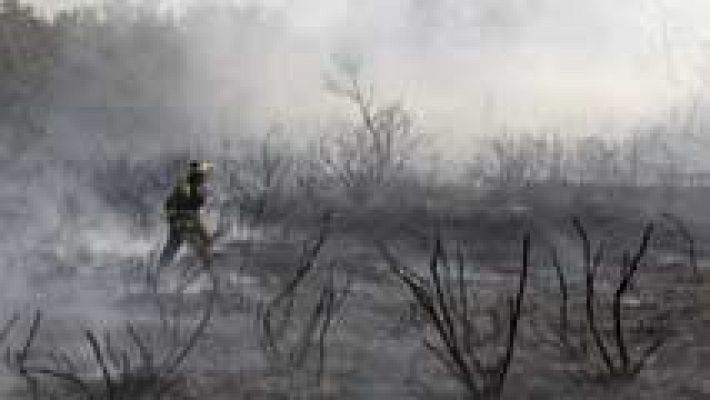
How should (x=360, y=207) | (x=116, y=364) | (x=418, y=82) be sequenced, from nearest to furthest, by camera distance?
(x=116, y=364) < (x=360, y=207) < (x=418, y=82)

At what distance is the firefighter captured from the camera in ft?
51.5

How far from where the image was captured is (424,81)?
39469mm

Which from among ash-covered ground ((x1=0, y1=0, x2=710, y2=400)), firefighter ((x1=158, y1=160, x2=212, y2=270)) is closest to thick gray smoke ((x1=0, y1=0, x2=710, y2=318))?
ash-covered ground ((x1=0, y1=0, x2=710, y2=400))

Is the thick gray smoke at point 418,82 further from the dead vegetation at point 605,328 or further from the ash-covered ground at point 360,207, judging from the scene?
the dead vegetation at point 605,328

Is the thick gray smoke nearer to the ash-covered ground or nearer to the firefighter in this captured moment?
the ash-covered ground

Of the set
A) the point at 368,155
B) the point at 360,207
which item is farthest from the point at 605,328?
the point at 368,155

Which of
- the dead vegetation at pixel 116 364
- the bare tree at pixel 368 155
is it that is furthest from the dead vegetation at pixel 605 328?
the bare tree at pixel 368 155

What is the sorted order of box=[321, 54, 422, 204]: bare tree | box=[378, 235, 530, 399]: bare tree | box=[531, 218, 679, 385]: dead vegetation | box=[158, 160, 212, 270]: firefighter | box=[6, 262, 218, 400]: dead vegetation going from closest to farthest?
box=[378, 235, 530, 399]: bare tree, box=[531, 218, 679, 385]: dead vegetation, box=[6, 262, 218, 400]: dead vegetation, box=[158, 160, 212, 270]: firefighter, box=[321, 54, 422, 204]: bare tree

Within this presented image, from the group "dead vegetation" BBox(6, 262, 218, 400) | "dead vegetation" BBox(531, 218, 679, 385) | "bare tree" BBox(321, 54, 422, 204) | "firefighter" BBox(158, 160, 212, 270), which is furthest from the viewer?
"bare tree" BBox(321, 54, 422, 204)

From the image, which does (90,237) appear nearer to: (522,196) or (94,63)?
(522,196)

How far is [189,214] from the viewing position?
52.0ft

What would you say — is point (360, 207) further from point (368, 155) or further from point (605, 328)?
point (605, 328)

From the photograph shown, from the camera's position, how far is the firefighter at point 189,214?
618 inches

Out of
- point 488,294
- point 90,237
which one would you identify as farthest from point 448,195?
point 488,294
